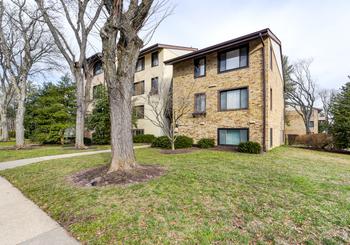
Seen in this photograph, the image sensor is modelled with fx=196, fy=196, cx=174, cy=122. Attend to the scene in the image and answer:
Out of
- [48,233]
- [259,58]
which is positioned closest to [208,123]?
[259,58]

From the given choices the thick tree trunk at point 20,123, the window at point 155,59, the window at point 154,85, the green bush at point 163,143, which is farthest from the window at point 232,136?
the thick tree trunk at point 20,123

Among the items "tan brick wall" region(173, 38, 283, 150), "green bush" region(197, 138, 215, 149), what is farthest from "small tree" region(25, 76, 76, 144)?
"green bush" region(197, 138, 215, 149)

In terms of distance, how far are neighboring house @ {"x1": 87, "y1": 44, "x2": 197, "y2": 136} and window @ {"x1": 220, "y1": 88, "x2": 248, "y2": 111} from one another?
623 cm

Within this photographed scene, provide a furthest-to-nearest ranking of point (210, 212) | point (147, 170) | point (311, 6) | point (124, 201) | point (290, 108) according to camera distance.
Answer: point (290, 108)
point (311, 6)
point (147, 170)
point (124, 201)
point (210, 212)

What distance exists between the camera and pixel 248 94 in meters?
12.3

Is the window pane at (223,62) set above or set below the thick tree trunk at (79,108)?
above

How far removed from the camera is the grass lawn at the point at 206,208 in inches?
117

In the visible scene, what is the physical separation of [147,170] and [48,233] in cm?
343

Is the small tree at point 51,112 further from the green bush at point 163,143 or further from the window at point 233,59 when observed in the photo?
the window at point 233,59

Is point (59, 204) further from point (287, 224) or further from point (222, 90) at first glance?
Result: point (222, 90)

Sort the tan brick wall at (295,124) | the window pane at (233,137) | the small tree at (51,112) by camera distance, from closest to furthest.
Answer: the window pane at (233,137), the small tree at (51,112), the tan brick wall at (295,124)

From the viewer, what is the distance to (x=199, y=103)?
14.9 m

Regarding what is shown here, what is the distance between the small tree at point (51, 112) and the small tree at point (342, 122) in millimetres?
22697

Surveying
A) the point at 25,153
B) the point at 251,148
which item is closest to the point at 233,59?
the point at 251,148
